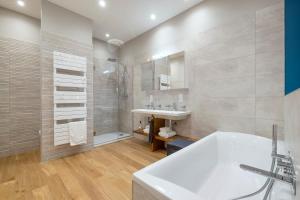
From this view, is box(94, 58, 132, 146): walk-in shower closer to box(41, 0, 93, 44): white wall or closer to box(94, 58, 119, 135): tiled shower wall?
box(94, 58, 119, 135): tiled shower wall

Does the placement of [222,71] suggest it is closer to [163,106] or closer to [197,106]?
[197,106]

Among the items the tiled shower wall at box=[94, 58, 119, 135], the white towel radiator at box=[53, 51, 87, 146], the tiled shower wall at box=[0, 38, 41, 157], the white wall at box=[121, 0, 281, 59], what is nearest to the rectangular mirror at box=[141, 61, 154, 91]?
the white wall at box=[121, 0, 281, 59]

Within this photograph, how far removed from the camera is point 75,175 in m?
1.94

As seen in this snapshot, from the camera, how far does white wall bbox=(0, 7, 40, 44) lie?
98.7 inches

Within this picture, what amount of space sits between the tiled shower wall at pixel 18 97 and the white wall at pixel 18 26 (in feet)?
0.36

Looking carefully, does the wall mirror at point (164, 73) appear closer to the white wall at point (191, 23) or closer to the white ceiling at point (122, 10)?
the white wall at point (191, 23)

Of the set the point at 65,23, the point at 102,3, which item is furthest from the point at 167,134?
the point at 65,23

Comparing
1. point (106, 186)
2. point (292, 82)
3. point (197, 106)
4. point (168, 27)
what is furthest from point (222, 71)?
point (106, 186)

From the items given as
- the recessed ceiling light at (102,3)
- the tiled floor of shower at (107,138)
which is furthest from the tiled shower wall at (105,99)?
the recessed ceiling light at (102,3)

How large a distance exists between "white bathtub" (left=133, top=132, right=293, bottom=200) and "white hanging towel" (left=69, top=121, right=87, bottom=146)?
207cm

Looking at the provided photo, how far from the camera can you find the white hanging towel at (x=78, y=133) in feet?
8.25

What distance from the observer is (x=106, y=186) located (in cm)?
171

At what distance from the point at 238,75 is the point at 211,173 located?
4.54 ft

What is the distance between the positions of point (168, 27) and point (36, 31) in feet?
9.12
